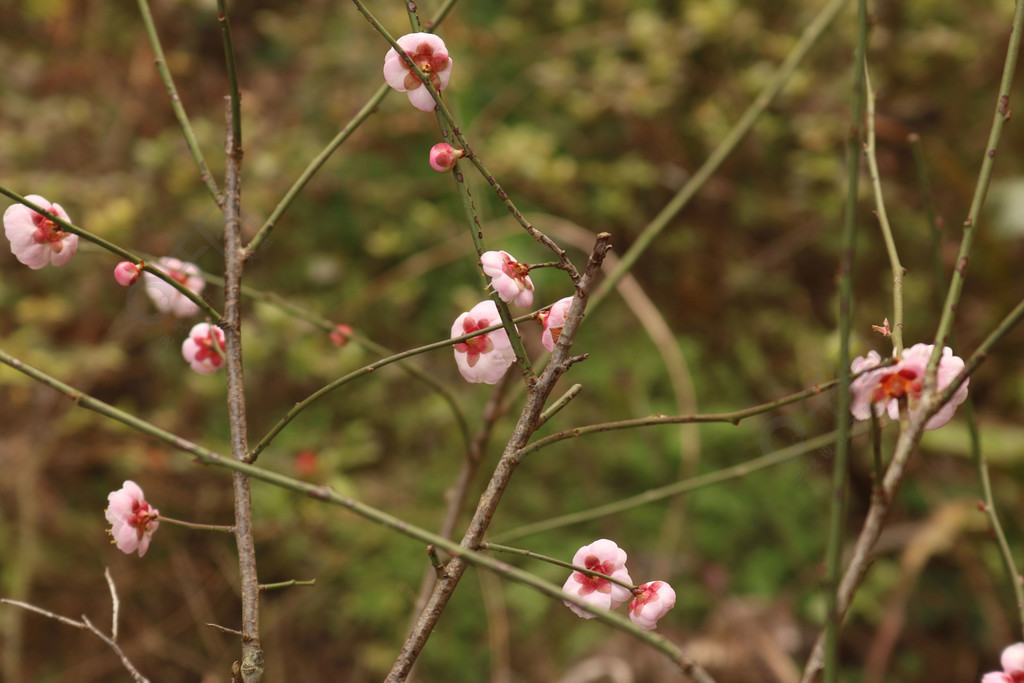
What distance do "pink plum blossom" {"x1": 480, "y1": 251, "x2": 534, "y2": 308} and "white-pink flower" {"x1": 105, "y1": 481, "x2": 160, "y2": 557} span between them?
299mm

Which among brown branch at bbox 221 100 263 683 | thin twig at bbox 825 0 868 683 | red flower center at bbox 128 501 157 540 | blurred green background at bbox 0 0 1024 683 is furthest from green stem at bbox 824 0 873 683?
blurred green background at bbox 0 0 1024 683

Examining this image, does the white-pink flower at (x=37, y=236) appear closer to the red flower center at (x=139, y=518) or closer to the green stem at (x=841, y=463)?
the red flower center at (x=139, y=518)

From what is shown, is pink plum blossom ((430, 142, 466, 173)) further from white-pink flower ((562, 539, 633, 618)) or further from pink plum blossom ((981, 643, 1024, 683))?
pink plum blossom ((981, 643, 1024, 683))

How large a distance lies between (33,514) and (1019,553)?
1.89m

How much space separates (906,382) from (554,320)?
22 centimetres

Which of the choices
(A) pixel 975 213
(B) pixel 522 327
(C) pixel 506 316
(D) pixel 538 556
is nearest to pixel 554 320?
(C) pixel 506 316

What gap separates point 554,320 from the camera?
1.65 feet

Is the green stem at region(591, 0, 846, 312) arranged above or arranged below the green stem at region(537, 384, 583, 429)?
above

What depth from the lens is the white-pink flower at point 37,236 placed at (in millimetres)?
512

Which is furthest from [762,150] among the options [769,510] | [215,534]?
[215,534]

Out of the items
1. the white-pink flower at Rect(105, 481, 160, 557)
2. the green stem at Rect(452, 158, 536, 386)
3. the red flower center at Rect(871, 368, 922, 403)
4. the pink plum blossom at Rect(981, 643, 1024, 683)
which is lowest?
the pink plum blossom at Rect(981, 643, 1024, 683)

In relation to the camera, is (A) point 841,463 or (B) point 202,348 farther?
(B) point 202,348

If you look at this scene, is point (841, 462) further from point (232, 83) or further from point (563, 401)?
point (232, 83)

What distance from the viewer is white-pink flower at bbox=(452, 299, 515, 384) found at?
1.72 feet
